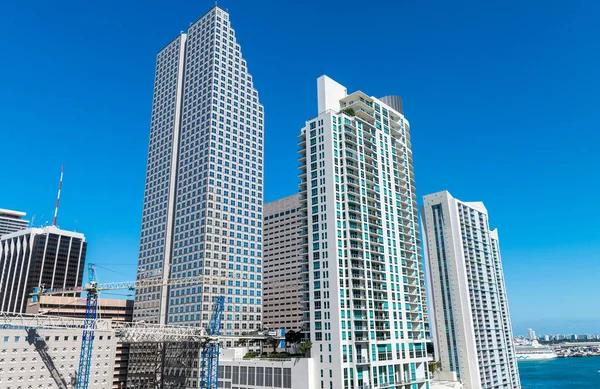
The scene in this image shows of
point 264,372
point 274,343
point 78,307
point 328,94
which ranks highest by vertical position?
point 328,94

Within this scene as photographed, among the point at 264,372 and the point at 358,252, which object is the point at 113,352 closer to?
the point at 264,372

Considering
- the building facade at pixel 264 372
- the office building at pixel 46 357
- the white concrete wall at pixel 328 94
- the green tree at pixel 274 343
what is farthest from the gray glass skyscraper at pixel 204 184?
the white concrete wall at pixel 328 94

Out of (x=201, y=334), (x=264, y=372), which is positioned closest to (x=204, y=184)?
(x=201, y=334)

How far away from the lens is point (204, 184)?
14350 centimetres

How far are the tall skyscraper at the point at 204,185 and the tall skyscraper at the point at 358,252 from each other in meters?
45.2

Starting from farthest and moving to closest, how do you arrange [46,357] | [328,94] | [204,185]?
[204,185] → [328,94] → [46,357]

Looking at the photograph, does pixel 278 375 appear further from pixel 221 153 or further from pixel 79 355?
pixel 221 153

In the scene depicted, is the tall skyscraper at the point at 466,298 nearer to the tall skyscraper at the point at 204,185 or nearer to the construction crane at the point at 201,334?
the tall skyscraper at the point at 204,185

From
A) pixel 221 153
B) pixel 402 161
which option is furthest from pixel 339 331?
pixel 221 153

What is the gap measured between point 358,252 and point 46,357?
70584mm

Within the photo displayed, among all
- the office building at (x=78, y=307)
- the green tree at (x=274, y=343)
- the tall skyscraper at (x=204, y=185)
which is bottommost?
the green tree at (x=274, y=343)

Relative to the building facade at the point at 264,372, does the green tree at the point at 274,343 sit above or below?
above

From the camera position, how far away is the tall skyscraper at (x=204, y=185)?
5477 inches

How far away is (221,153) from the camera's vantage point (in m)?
149
